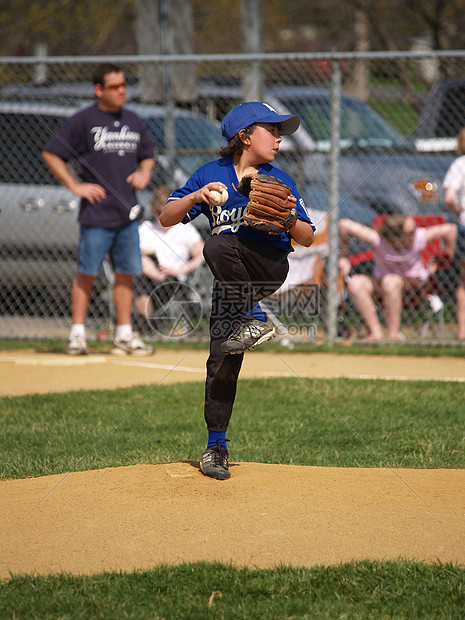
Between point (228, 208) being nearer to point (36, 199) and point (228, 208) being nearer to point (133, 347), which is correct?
point (133, 347)

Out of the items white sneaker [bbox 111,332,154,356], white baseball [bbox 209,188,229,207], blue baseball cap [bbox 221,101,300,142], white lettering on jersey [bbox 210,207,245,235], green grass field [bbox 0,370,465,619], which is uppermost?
blue baseball cap [bbox 221,101,300,142]

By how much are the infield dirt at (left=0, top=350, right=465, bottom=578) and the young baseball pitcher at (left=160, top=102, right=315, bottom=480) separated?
0.30 m

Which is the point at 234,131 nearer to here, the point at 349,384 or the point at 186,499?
the point at 186,499

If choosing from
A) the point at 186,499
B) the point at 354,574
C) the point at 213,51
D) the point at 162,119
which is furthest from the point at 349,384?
the point at 213,51

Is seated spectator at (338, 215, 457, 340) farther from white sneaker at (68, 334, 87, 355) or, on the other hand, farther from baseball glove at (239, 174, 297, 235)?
baseball glove at (239, 174, 297, 235)

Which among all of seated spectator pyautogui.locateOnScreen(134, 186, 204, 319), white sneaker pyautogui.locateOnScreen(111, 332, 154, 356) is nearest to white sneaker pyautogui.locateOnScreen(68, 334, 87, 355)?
white sneaker pyautogui.locateOnScreen(111, 332, 154, 356)

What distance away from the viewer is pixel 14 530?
310 cm

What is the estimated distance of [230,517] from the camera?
10.3 feet

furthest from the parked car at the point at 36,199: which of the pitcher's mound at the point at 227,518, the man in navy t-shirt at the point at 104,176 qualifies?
the pitcher's mound at the point at 227,518

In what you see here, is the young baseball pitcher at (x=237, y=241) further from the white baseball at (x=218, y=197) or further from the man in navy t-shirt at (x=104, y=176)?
the man in navy t-shirt at (x=104, y=176)

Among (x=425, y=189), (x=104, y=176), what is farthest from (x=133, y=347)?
(x=425, y=189)

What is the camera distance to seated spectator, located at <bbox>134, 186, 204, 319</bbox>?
749 centimetres

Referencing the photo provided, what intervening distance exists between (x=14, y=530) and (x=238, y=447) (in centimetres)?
164

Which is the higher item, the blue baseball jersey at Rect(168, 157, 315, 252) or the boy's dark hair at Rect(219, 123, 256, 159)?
the boy's dark hair at Rect(219, 123, 256, 159)
